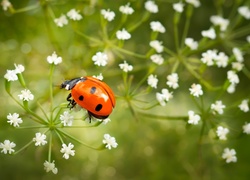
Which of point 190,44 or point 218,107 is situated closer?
point 218,107

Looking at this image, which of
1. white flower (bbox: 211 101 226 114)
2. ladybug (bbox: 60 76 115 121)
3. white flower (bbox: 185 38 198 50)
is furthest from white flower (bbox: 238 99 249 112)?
ladybug (bbox: 60 76 115 121)

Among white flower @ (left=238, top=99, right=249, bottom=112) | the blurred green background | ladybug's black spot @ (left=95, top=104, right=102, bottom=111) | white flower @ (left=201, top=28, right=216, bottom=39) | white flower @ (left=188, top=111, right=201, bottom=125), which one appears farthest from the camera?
the blurred green background

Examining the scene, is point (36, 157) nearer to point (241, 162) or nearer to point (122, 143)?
point (122, 143)

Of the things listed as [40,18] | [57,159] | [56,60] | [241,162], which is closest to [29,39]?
[40,18]

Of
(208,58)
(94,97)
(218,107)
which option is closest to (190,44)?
(208,58)

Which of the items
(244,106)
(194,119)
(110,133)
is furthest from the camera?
(110,133)

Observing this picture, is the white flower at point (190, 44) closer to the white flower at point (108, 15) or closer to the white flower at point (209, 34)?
the white flower at point (209, 34)

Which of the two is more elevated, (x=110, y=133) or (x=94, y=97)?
(x=110, y=133)

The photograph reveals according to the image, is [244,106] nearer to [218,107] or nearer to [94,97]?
[218,107]

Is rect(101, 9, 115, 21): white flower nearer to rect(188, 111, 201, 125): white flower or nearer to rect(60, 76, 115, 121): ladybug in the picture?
rect(60, 76, 115, 121): ladybug

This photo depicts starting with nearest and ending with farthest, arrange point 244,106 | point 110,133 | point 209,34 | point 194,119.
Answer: point 194,119 → point 244,106 → point 209,34 → point 110,133
